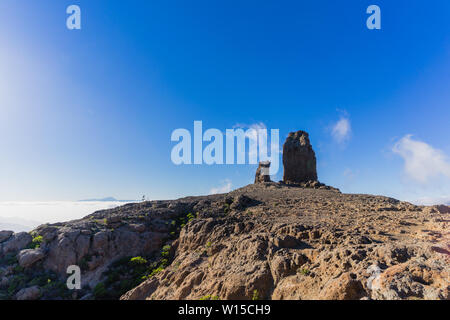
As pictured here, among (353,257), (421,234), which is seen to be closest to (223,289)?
(353,257)

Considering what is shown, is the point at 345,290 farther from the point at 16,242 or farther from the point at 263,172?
the point at 263,172

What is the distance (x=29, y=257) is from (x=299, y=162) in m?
46.1

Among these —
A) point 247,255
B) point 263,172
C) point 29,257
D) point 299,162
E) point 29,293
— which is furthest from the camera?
point 263,172

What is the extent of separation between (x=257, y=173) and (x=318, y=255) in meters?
41.1

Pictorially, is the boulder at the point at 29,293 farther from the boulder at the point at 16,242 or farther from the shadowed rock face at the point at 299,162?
the shadowed rock face at the point at 299,162

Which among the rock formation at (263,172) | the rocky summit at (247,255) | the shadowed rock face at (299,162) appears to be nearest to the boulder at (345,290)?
the rocky summit at (247,255)

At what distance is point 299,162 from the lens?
46.8m

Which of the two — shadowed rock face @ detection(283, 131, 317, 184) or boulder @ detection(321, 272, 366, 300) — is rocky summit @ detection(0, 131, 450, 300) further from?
shadowed rock face @ detection(283, 131, 317, 184)

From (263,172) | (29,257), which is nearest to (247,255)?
(29,257)

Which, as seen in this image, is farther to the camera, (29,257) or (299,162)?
(299,162)

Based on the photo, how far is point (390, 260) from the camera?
24.0 ft

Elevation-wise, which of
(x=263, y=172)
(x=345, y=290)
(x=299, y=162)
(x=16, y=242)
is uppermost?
(x=299, y=162)
